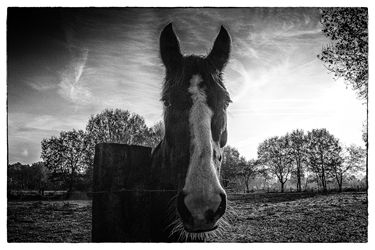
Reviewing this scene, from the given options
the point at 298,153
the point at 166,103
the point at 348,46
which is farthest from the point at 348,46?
the point at 298,153

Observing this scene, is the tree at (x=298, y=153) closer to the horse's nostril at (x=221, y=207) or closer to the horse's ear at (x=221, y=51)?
the horse's ear at (x=221, y=51)

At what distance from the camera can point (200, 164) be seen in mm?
2232

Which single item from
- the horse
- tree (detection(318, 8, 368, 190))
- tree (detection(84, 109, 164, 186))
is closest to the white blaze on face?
the horse

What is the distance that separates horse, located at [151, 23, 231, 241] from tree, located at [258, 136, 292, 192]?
677 inches

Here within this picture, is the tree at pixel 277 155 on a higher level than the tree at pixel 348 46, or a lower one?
lower

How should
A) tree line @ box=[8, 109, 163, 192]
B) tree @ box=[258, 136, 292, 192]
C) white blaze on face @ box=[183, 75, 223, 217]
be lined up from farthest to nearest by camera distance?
tree @ box=[258, 136, 292, 192] → tree line @ box=[8, 109, 163, 192] → white blaze on face @ box=[183, 75, 223, 217]

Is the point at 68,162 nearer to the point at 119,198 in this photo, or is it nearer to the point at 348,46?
the point at 119,198

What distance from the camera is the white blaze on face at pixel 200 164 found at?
7.03 ft

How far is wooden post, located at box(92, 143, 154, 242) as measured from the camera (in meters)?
2.39

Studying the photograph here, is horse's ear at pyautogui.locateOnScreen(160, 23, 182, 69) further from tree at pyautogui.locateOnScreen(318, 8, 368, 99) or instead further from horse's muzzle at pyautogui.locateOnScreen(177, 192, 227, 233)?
tree at pyautogui.locateOnScreen(318, 8, 368, 99)

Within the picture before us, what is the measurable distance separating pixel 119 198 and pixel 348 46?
5.52m

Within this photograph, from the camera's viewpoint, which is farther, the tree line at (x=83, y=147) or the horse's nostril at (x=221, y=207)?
the tree line at (x=83, y=147)

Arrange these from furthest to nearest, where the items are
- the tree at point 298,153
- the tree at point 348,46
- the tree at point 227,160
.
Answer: the tree at point 298,153 → the tree at point 348,46 → the tree at point 227,160

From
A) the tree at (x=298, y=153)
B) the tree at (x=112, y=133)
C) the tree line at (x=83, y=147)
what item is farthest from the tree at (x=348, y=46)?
the tree at (x=298, y=153)
